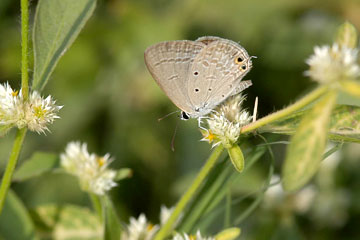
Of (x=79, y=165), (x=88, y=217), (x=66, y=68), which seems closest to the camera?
(x=79, y=165)

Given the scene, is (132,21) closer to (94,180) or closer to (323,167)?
(323,167)

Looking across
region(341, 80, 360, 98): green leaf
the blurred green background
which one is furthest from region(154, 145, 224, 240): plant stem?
the blurred green background

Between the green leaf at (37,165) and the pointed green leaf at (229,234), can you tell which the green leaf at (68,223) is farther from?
the pointed green leaf at (229,234)

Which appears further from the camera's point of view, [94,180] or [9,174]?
[94,180]

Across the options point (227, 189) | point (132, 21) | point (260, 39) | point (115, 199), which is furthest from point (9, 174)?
point (260, 39)

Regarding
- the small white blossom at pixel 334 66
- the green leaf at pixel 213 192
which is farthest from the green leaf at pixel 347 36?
the green leaf at pixel 213 192

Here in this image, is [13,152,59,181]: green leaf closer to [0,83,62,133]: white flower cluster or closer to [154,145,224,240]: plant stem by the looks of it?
[0,83,62,133]: white flower cluster
